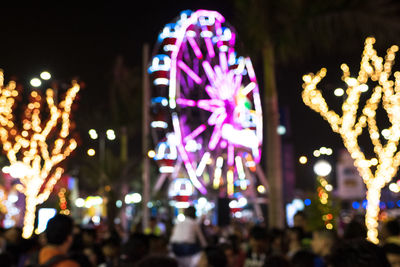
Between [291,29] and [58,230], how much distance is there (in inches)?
560

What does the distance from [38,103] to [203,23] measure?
21.2 ft

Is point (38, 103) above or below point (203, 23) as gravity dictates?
below

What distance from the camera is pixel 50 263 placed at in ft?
17.6

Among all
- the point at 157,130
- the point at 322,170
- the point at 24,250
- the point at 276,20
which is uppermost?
the point at 276,20

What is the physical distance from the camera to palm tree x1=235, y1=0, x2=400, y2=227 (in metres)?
18.4

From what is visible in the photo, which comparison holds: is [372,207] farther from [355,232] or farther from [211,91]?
[355,232]

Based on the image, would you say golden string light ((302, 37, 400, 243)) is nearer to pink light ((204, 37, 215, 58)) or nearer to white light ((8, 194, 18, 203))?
pink light ((204, 37, 215, 58))

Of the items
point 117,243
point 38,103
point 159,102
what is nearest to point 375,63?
point 159,102

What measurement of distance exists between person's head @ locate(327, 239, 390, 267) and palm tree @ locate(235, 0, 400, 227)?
14.6 m

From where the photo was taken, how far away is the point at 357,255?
162 inches

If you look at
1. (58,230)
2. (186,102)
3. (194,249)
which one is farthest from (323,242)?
(186,102)

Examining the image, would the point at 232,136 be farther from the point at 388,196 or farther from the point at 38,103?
the point at 388,196

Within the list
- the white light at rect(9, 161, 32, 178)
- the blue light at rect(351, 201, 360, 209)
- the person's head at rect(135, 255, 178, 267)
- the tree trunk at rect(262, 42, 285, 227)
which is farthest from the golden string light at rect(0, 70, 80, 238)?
the blue light at rect(351, 201, 360, 209)

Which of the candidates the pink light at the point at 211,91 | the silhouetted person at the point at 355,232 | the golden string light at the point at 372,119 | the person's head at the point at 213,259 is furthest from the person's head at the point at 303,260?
the pink light at the point at 211,91
